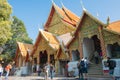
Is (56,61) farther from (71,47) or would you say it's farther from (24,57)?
(24,57)

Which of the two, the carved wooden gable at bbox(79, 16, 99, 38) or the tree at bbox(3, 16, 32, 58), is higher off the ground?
the tree at bbox(3, 16, 32, 58)

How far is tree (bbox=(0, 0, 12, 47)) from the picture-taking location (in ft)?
63.1

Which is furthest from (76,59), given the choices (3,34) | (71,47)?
(3,34)

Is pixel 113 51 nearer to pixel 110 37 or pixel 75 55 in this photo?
pixel 110 37

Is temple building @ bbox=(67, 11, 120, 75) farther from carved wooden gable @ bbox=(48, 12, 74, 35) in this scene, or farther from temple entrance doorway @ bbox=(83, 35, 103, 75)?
carved wooden gable @ bbox=(48, 12, 74, 35)

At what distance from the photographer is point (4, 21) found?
2006 cm

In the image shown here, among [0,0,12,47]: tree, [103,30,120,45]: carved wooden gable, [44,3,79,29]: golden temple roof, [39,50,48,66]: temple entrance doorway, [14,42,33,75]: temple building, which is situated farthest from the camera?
[44,3,79,29]: golden temple roof

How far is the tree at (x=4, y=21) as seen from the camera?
19.2 meters

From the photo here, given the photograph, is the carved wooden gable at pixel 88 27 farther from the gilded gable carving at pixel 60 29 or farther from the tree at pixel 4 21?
the tree at pixel 4 21

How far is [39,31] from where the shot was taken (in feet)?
73.0

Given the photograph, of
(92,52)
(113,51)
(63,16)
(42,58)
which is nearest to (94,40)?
(92,52)

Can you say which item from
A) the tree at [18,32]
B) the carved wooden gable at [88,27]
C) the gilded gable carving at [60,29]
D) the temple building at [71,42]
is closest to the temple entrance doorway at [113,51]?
the temple building at [71,42]

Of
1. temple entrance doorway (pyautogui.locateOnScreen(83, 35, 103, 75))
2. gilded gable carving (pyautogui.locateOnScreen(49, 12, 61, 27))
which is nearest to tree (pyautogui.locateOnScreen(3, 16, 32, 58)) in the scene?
gilded gable carving (pyautogui.locateOnScreen(49, 12, 61, 27))

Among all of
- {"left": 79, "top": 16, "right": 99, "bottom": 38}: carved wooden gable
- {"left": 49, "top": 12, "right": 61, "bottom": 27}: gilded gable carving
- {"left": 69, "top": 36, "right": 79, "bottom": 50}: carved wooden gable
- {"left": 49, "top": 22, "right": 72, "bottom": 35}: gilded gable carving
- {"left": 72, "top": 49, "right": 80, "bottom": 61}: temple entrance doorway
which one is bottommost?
{"left": 72, "top": 49, "right": 80, "bottom": 61}: temple entrance doorway
